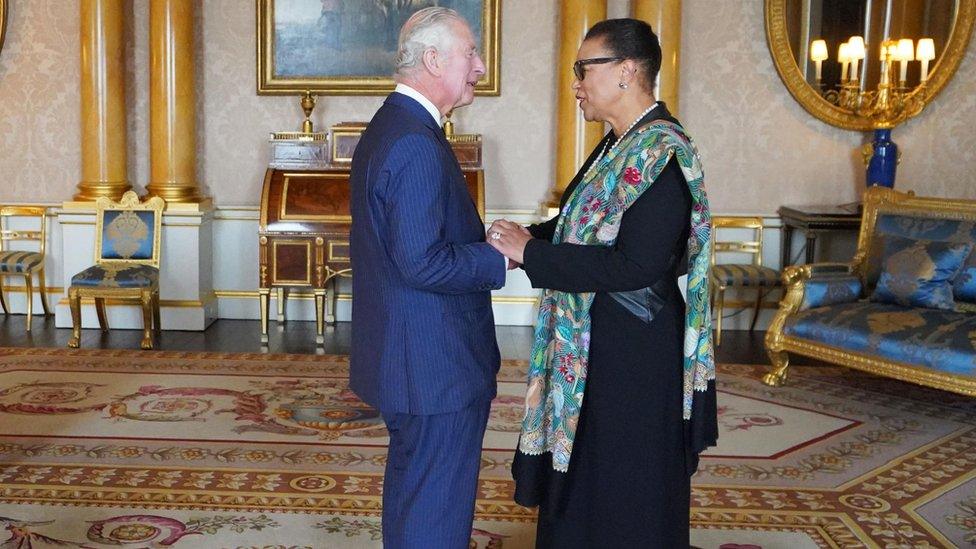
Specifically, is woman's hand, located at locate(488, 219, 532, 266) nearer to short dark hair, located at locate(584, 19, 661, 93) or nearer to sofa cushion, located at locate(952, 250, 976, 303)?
short dark hair, located at locate(584, 19, 661, 93)

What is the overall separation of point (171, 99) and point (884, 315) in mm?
4889

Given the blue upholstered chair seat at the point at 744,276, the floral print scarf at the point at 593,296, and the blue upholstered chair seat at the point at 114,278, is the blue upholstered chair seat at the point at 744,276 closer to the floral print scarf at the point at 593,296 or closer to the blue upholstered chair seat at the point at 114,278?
the blue upholstered chair seat at the point at 114,278

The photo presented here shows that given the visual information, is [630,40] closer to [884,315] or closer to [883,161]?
[884,315]

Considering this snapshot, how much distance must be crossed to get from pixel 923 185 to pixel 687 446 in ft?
18.4

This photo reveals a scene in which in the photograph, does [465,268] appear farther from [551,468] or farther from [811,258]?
[811,258]

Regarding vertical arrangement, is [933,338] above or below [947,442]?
above

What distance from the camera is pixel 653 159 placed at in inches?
96.8

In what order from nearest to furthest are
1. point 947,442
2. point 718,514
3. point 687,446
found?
point 687,446
point 718,514
point 947,442

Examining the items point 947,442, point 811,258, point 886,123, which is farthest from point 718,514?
point 886,123

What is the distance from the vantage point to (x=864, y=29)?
735cm

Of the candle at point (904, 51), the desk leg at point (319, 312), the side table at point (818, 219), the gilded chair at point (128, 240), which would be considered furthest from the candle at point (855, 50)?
the gilded chair at point (128, 240)

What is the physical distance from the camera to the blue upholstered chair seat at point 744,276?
277 inches

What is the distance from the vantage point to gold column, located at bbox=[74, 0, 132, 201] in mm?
7211

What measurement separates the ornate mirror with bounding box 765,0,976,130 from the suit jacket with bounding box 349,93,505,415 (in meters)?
5.52
